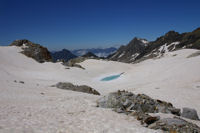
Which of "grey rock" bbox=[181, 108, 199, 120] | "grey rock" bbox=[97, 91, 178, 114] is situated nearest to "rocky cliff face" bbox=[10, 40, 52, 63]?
"grey rock" bbox=[97, 91, 178, 114]

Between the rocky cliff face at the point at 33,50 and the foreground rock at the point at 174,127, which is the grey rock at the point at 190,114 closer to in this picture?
the foreground rock at the point at 174,127

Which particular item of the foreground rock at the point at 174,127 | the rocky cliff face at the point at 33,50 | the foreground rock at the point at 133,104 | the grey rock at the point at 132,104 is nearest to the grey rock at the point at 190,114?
the foreground rock at the point at 133,104

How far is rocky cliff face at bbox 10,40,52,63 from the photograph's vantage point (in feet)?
144

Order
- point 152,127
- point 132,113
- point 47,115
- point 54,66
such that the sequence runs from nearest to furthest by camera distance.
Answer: point 152,127 → point 47,115 → point 132,113 → point 54,66

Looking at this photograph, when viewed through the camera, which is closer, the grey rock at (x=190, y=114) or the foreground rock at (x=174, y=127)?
the foreground rock at (x=174, y=127)

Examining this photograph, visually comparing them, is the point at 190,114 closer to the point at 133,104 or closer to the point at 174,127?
the point at 133,104

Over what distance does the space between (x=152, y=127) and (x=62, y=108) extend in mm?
5879

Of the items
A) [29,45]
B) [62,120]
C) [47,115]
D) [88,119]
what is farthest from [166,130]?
[29,45]

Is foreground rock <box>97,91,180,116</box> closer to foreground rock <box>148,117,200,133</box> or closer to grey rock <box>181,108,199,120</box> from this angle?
grey rock <box>181,108,199,120</box>

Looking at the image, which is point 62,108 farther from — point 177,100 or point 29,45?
point 29,45

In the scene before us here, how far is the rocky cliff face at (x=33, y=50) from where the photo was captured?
43.8 meters

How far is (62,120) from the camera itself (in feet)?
26.3

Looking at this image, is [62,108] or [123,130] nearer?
[123,130]

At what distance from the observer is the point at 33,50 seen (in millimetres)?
45562
